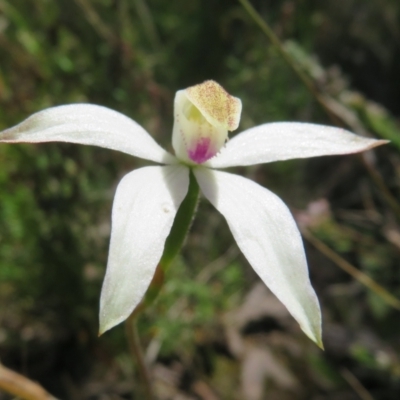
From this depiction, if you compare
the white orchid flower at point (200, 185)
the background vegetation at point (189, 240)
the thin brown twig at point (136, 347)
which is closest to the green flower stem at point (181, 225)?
the white orchid flower at point (200, 185)

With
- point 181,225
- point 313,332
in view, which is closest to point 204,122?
point 181,225

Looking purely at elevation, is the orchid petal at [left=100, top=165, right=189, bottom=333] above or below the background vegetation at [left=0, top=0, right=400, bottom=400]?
above

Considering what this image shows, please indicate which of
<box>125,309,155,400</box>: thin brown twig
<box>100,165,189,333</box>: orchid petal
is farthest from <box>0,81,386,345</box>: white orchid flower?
<box>125,309,155,400</box>: thin brown twig

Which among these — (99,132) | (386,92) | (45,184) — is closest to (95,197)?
(45,184)

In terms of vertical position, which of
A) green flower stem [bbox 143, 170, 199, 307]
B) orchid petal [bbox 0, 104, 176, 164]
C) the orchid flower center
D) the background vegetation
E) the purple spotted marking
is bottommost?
the background vegetation

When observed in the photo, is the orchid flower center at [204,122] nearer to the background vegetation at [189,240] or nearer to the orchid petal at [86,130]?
the orchid petal at [86,130]

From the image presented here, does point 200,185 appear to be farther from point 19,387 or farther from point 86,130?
point 19,387

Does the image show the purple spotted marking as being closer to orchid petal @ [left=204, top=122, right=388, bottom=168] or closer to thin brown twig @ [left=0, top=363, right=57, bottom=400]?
orchid petal @ [left=204, top=122, right=388, bottom=168]

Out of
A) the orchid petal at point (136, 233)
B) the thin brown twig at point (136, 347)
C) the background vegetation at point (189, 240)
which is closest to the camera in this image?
the orchid petal at point (136, 233)

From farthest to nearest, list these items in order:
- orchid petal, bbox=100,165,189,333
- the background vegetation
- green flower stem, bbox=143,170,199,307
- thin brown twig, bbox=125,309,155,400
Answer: the background vegetation, thin brown twig, bbox=125,309,155,400, green flower stem, bbox=143,170,199,307, orchid petal, bbox=100,165,189,333
